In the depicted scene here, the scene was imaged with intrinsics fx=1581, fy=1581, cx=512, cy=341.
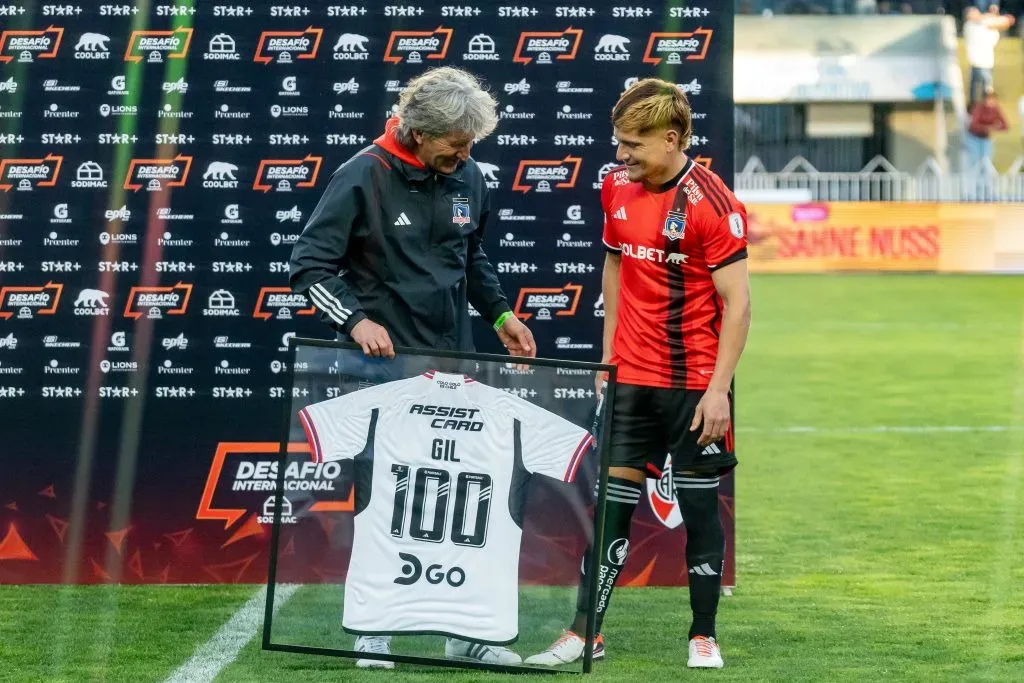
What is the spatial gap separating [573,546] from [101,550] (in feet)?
7.11

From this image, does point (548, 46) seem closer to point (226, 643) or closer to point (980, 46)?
point (226, 643)

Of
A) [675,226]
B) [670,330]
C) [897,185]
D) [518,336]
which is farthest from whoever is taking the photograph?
[897,185]

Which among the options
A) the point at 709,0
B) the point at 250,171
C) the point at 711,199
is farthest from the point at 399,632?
the point at 709,0

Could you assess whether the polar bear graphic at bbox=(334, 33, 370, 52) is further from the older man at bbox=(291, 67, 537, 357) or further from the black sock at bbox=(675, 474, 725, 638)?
the black sock at bbox=(675, 474, 725, 638)

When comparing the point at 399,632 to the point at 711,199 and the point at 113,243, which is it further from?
the point at 113,243

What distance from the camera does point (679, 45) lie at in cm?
589

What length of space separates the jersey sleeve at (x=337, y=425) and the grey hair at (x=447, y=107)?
33.7 inches

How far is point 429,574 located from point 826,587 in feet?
6.85

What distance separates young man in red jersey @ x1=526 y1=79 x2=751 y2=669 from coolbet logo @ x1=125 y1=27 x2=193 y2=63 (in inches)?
75.9

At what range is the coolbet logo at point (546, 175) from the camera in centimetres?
596

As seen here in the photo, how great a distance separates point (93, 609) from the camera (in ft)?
18.7

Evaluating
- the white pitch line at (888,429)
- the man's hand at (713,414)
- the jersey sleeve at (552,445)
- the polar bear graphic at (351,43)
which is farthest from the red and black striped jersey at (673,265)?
the white pitch line at (888,429)

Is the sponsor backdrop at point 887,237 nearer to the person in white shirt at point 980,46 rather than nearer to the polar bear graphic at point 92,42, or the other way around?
the person in white shirt at point 980,46

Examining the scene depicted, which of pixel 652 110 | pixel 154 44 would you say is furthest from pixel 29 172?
pixel 652 110
